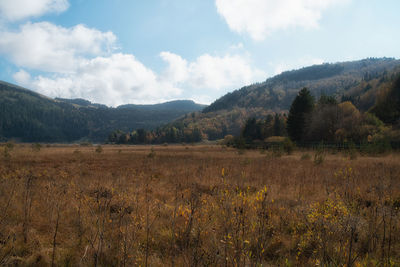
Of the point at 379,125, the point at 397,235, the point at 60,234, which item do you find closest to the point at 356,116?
the point at 379,125

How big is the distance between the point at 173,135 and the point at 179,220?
384 ft

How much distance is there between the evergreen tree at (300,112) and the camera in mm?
40281

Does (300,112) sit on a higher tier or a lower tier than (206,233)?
higher

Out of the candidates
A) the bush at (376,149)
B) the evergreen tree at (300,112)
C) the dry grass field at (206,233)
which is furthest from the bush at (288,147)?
the dry grass field at (206,233)

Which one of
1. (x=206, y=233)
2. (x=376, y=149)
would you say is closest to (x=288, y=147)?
(x=376, y=149)

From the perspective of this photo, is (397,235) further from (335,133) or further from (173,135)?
(173,135)

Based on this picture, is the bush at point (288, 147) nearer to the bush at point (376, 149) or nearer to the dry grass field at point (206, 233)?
the bush at point (376, 149)

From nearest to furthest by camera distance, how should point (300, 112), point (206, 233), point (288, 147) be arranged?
point (206, 233)
point (288, 147)
point (300, 112)

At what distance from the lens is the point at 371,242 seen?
3650 millimetres

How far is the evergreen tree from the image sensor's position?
40.3 m

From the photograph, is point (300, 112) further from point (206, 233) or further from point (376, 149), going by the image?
point (206, 233)

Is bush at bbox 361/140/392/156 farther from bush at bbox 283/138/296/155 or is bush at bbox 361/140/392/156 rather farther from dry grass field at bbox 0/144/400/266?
dry grass field at bbox 0/144/400/266

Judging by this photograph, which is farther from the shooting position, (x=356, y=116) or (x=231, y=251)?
(x=356, y=116)

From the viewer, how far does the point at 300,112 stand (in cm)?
4041
